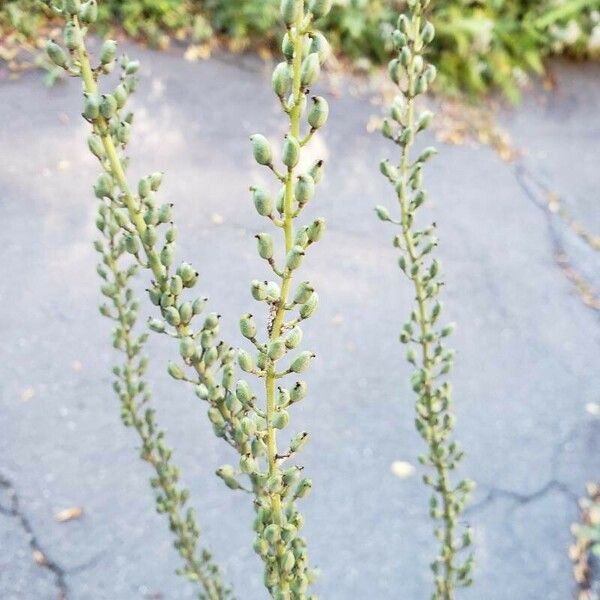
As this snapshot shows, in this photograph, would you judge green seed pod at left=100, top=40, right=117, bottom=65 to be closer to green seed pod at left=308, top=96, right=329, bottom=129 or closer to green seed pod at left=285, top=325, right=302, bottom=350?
green seed pod at left=308, top=96, right=329, bottom=129

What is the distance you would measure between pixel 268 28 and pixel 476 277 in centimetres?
286

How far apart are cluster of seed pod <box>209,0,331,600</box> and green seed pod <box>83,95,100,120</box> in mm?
235

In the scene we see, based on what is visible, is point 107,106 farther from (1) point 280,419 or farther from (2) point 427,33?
(2) point 427,33

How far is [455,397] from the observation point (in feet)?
11.9

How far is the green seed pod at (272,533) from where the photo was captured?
943 millimetres

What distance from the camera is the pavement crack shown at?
2586 millimetres

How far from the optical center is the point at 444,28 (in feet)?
20.2

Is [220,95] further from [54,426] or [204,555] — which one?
[204,555]

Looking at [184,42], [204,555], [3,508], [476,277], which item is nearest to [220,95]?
[184,42]

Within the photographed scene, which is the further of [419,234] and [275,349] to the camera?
[419,234]

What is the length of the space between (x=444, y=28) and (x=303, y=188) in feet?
19.3

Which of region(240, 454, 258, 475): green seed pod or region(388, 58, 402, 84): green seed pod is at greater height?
region(388, 58, 402, 84): green seed pod

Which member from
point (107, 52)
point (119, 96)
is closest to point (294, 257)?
point (119, 96)

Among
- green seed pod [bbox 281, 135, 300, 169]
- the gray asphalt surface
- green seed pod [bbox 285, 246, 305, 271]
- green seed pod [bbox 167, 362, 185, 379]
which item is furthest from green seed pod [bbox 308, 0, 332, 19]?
the gray asphalt surface
